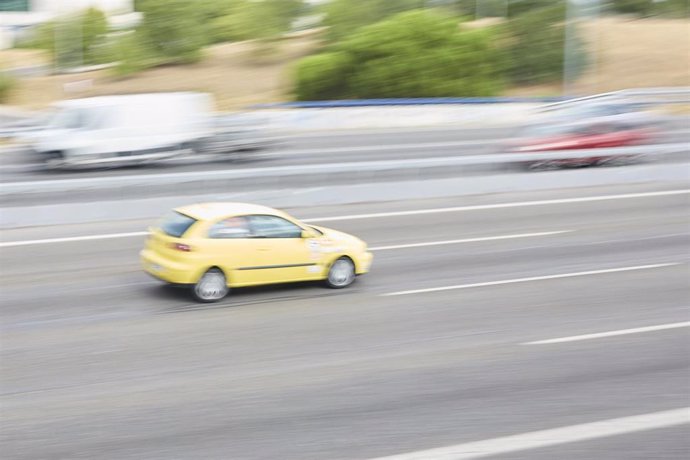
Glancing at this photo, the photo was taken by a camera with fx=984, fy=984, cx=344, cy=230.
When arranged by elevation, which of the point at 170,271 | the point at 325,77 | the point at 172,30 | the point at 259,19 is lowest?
the point at 170,271

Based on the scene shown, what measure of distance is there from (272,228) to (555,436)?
5.58m

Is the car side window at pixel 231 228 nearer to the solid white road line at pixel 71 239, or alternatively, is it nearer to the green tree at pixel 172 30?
the solid white road line at pixel 71 239

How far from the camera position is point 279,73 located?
53.1 metres

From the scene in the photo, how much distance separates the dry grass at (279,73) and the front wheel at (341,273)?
1335 inches

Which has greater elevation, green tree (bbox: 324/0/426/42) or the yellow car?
green tree (bbox: 324/0/426/42)

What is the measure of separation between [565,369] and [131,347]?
14.5ft

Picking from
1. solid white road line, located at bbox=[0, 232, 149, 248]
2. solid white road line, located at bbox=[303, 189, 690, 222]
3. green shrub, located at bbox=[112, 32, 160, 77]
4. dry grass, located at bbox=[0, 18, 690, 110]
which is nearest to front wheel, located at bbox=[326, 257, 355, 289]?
solid white road line, located at bbox=[0, 232, 149, 248]

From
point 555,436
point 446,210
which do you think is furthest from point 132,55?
Result: point 555,436

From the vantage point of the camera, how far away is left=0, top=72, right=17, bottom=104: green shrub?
48625mm

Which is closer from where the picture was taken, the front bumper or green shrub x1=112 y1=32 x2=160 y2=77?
the front bumper

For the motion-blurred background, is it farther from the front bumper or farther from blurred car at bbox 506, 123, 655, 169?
the front bumper

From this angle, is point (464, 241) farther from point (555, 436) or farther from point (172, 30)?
point (172, 30)

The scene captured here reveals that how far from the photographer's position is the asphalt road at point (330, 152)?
76.8ft

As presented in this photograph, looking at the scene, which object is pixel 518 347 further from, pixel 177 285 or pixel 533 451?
pixel 177 285
